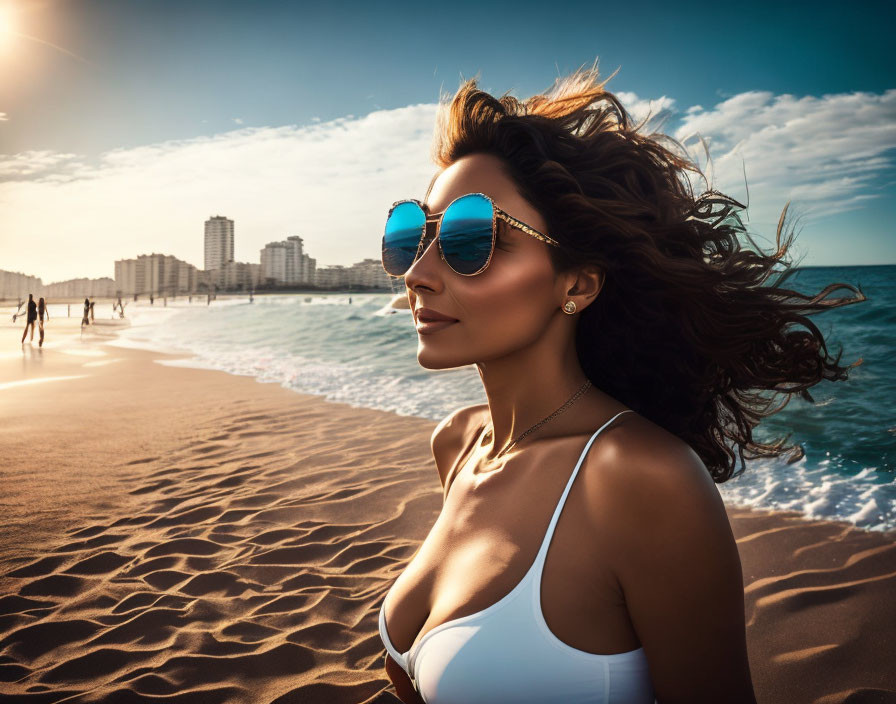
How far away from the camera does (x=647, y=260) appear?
1.62 metres

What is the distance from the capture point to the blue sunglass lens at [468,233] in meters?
1.59

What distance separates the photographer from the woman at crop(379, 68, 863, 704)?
126 cm

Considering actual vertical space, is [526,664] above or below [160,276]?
below

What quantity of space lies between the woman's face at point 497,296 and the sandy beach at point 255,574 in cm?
92

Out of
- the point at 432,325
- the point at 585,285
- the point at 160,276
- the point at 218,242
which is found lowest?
the point at 432,325

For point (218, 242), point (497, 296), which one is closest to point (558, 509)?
point (497, 296)

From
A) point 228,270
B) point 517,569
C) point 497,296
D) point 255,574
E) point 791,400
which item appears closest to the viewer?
point 517,569

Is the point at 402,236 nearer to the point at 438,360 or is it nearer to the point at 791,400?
the point at 438,360

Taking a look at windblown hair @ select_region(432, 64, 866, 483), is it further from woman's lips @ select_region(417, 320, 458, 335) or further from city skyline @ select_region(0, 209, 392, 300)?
city skyline @ select_region(0, 209, 392, 300)

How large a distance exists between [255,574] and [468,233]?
11.0 ft

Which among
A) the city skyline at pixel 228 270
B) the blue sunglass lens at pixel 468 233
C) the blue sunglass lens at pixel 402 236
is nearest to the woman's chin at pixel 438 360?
the blue sunglass lens at pixel 468 233

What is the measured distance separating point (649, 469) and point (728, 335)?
2.25 feet

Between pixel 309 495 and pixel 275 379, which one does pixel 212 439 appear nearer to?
pixel 309 495

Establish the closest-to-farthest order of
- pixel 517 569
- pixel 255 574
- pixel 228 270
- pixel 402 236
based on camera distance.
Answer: pixel 517 569 < pixel 402 236 < pixel 255 574 < pixel 228 270
